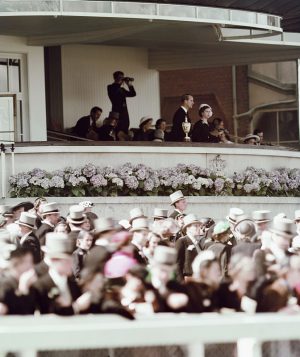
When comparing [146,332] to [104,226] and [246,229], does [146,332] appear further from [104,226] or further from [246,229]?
[246,229]

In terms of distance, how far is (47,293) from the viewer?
1052 centimetres

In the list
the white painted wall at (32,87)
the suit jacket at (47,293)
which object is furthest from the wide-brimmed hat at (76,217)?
the white painted wall at (32,87)

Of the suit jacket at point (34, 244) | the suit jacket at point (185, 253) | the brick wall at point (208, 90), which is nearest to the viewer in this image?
the suit jacket at point (34, 244)

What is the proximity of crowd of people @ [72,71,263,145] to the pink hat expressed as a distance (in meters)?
14.9

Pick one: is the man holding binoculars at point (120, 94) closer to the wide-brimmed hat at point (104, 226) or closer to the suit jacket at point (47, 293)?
the wide-brimmed hat at point (104, 226)

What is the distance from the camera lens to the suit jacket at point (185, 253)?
1706cm

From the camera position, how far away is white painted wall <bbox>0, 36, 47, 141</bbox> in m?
29.8

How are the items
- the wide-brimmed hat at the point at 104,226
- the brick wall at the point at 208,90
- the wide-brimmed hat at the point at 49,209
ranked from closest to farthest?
the wide-brimmed hat at the point at 104,226 → the wide-brimmed hat at the point at 49,209 → the brick wall at the point at 208,90

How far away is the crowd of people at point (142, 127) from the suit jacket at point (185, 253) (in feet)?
31.8

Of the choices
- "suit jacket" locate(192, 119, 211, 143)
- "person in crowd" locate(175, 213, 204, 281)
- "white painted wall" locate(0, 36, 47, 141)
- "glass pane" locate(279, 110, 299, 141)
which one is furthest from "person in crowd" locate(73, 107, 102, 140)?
"glass pane" locate(279, 110, 299, 141)

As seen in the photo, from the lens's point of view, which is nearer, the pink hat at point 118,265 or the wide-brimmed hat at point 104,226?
the pink hat at point 118,265

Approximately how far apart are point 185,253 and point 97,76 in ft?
53.1

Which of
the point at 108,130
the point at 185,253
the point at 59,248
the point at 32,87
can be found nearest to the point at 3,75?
the point at 32,87

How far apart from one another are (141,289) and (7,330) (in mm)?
3397
